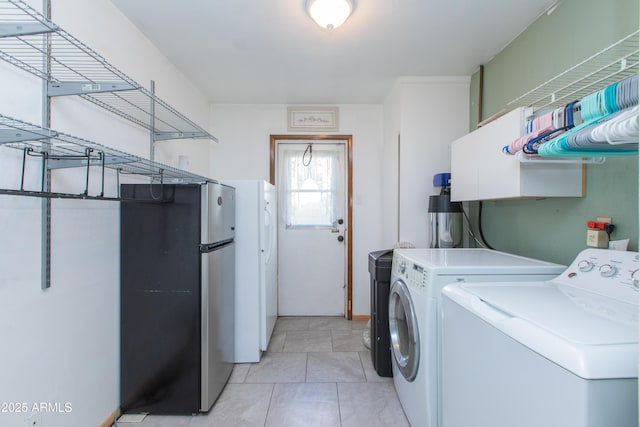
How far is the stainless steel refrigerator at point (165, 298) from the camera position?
1.66 metres

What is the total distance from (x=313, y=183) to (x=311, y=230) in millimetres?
546

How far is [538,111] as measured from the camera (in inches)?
55.5

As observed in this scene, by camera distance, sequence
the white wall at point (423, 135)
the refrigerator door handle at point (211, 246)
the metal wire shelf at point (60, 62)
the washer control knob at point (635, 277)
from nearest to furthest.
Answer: the metal wire shelf at point (60, 62) < the washer control knob at point (635, 277) < the refrigerator door handle at point (211, 246) < the white wall at point (423, 135)

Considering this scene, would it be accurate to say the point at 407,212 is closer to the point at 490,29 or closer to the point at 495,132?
the point at 495,132

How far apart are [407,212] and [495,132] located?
3.40 feet

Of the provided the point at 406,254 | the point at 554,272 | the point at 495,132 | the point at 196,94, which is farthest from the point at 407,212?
the point at 196,94

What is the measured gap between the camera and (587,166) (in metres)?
1.44

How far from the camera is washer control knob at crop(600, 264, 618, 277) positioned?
42.3 inches

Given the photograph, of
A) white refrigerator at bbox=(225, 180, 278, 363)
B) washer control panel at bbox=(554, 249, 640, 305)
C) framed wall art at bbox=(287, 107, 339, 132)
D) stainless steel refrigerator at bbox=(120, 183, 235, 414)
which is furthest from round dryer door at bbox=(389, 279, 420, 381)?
framed wall art at bbox=(287, 107, 339, 132)

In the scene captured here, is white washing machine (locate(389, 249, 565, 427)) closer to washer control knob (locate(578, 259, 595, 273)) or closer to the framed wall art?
washer control knob (locate(578, 259, 595, 273))

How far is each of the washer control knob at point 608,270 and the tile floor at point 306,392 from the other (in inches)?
49.8

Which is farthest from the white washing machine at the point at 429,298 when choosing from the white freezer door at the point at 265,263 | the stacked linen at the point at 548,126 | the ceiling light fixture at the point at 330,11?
the ceiling light fixture at the point at 330,11

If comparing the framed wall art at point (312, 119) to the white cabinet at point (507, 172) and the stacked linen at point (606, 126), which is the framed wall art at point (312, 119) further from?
the stacked linen at point (606, 126)

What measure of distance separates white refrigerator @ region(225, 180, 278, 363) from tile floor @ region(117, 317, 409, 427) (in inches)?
7.3
